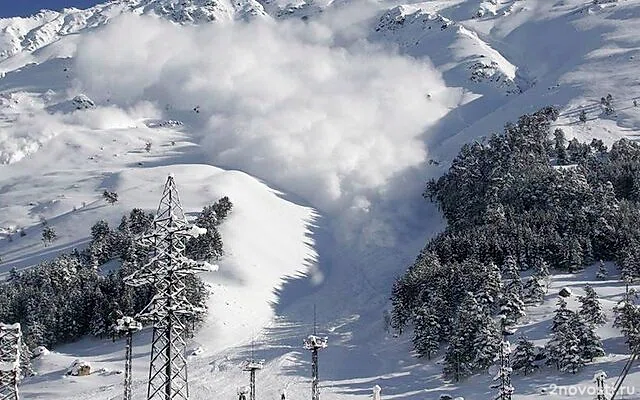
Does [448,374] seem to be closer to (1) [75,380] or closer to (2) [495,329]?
(2) [495,329]

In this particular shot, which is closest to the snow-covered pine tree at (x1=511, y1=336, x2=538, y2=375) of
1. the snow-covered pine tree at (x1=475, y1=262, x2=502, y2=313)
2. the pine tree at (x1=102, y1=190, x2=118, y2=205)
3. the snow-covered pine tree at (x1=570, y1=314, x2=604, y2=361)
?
the snow-covered pine tree at (x1=570, y1=314, x2=604, y2=361)

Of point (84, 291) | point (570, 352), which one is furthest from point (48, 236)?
point (570, 352)

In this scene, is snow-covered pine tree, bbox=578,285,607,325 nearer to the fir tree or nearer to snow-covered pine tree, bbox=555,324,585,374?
the fir tree

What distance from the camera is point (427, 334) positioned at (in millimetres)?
85688

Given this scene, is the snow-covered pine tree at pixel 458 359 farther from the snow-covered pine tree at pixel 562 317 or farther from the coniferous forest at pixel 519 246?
the snow-covered pine tree at pixel 562 317

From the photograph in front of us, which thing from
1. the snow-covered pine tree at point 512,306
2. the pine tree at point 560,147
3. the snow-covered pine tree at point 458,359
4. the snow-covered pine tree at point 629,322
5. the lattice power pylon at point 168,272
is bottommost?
the snow-covered pine tree at point 458,359

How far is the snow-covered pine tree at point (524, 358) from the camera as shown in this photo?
72.3m

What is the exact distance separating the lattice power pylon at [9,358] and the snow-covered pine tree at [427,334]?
6279 centimetres

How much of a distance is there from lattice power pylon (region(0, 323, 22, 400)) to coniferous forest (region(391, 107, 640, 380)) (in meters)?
49.0

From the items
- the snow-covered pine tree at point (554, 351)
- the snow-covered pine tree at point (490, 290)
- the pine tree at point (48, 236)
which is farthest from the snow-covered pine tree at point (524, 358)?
the pine tree at point (48, 236)

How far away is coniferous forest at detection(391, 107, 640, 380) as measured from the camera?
76000 millimetres

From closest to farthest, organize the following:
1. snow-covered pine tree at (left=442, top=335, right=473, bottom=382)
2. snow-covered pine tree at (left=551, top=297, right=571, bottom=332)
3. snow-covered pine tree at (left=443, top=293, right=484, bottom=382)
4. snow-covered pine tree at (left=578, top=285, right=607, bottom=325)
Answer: snow-covered pine tree at (left=551, top=297, right=571, bottom=332), snow-covered pine tree at (left=578, top=285, right=607, bottom=325), snow-covered pine tree at (left=442, top=335, right=473, bottom=382), snow-covered pine tree at (left=443, top=293, right=484, bottom=382)

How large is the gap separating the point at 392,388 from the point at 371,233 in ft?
277

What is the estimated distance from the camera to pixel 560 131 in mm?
170750
